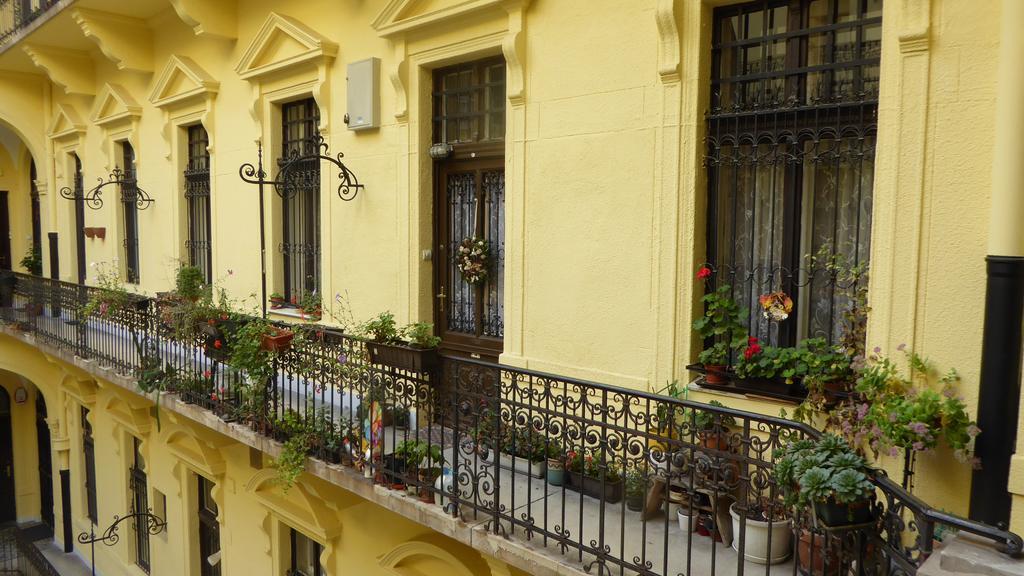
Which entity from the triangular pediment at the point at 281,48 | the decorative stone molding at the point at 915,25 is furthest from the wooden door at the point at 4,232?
the decorative stone molding at the point at 915,25

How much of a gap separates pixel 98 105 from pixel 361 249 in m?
8.88

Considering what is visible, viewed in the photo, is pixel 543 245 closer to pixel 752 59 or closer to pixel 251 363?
pixel 752 59

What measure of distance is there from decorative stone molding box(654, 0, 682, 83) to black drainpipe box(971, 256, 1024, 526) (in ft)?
7.86

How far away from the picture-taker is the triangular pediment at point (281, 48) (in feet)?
26.6

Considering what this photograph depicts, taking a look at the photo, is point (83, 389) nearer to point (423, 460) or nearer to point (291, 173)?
point (291, 173)

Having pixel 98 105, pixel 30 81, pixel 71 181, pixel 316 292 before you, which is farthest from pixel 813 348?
pixel 30 81

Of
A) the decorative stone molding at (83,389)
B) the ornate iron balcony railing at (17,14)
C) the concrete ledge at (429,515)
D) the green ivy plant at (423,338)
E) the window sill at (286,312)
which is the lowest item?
the decorative stone molding at (83,389)

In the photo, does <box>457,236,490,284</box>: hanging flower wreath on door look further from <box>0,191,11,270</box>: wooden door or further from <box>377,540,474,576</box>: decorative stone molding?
<box>0,191,11,270</box>: wooden door

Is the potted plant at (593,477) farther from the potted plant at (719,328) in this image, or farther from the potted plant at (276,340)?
the potted plant at (276,340)

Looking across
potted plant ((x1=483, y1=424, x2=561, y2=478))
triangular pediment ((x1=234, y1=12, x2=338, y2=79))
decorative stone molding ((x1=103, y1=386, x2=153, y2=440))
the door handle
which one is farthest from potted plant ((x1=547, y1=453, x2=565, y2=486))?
decorative stone molding ((x1=103, y1=386, x2=153, y2=440))

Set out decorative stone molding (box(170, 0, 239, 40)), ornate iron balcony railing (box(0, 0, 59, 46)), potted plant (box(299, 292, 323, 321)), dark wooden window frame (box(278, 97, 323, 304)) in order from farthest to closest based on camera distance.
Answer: ornate iron balcony railing (box(0, 0, 59, 46)), decorative stone molding (box(170, 0, 239, 40)), dark wooden window frame (box(278, 97, 323, 304)), potted plant (box(299, 292, 323, 321))

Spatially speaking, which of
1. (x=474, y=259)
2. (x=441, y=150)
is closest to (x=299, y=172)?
(x=441, y=150)

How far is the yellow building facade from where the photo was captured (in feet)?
13.3

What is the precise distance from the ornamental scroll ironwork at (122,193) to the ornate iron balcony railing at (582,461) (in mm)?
5751
